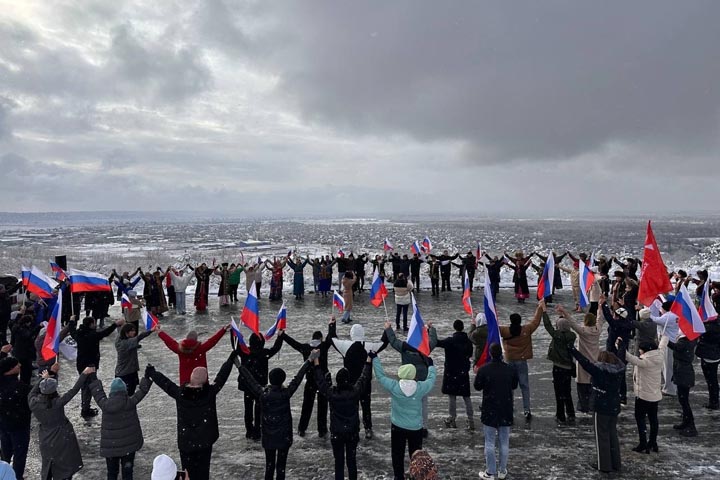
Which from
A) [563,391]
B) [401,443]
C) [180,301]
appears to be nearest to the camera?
[401,443]

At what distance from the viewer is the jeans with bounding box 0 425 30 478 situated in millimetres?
5125

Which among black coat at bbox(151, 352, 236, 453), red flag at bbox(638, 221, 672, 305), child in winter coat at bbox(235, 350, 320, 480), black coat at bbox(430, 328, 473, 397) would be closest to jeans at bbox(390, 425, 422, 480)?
child in winter coat at bbox(235, 350, 320, 480)

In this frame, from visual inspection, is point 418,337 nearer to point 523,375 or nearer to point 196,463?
Answer: point 523,375

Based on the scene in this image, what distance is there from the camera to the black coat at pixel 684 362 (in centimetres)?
625

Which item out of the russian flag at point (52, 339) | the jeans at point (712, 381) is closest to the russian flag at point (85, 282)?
the russian flag at point (52, 339)

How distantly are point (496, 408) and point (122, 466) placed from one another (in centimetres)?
420

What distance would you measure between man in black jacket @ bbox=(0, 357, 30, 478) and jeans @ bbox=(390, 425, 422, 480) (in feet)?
14.1

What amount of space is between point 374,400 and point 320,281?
380 inches

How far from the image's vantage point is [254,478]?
5270mm

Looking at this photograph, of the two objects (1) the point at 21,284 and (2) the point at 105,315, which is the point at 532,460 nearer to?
(2) the point at 105,315

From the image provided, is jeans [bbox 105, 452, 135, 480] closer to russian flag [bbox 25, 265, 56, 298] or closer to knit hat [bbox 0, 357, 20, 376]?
knit hat [bbox 0, 357, 20, 376]

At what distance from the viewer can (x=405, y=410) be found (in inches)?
191

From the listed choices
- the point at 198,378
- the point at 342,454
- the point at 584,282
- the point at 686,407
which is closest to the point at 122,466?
the point at 198,378

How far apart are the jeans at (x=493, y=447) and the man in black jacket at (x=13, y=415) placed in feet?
17.7
